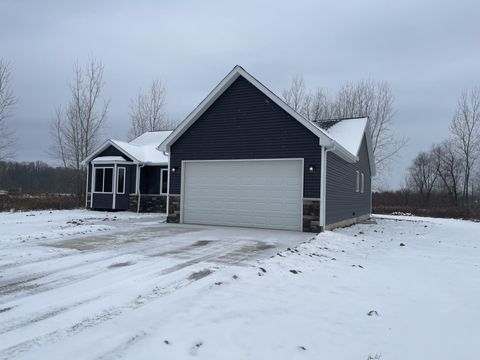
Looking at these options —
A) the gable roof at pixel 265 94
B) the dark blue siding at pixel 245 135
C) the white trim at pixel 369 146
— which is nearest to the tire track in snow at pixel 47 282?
the dark blue siding at pixel 245 135

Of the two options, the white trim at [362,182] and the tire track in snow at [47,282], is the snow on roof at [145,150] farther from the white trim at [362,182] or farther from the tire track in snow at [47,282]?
the tire track in snow at [47,282]

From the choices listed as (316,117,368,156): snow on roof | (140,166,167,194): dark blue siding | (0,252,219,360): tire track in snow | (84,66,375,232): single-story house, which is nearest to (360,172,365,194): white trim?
(316,117,368,156): snow on roof

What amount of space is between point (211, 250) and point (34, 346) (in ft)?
17.4

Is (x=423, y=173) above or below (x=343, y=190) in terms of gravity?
above

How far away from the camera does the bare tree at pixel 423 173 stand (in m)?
46.6

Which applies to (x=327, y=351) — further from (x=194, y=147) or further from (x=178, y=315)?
→ (x=194, y=147)

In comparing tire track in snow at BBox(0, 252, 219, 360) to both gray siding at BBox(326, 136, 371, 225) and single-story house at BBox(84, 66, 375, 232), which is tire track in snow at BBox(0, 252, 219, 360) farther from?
gray siding at BBox(326, 136, 371, 225)

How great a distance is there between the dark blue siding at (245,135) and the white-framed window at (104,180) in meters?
7.08

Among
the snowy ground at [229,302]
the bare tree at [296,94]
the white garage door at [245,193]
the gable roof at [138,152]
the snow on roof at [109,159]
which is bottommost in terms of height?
the snowy ground at [229,302]

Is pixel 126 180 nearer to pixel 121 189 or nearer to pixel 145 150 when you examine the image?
pixel 121 189

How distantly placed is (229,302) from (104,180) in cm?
1789

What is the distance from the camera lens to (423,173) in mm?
48344

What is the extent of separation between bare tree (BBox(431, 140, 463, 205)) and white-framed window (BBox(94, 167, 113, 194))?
31321 millimetres

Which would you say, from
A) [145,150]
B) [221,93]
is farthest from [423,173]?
[221,93]
